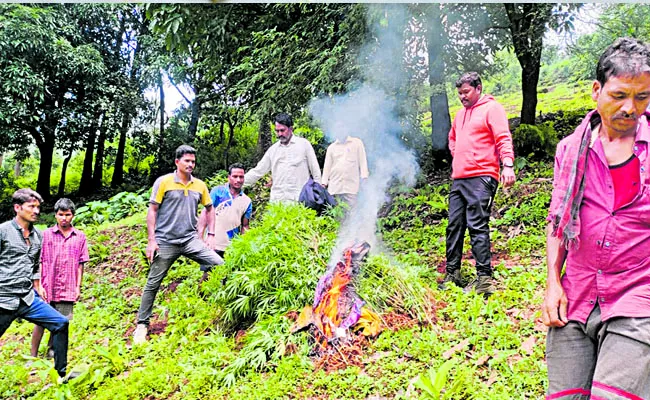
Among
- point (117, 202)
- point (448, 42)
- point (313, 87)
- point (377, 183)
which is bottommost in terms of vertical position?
point (117, 202)

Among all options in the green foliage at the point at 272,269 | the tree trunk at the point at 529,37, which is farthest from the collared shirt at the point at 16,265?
the tree trunk at the point at 529,37

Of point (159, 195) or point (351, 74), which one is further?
point (351, 74)

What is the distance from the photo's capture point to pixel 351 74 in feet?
21.4

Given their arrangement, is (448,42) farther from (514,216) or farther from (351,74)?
(514,216)

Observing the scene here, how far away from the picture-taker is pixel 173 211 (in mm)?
A: 4531

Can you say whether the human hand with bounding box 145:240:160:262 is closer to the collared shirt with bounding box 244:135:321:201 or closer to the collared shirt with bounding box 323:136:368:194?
the collared shirt with bounding box 244:135:321:201

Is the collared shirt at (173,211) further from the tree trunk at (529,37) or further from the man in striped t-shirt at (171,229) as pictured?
the tree trunk at (529,37)

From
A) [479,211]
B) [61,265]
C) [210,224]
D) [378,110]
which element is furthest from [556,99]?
[61,265]

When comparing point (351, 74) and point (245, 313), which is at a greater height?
point (351, 74)

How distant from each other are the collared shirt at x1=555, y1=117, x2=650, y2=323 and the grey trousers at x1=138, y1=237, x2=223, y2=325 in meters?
3.50

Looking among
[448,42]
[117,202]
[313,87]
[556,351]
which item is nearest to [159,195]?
[313,87]

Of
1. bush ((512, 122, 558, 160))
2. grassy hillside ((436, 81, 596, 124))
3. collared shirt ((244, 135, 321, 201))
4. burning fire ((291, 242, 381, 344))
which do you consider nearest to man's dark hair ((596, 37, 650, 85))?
burning fire ((291, 242, 381, 344))

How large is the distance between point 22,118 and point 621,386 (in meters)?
12.9

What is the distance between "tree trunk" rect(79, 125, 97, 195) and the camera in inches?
546
